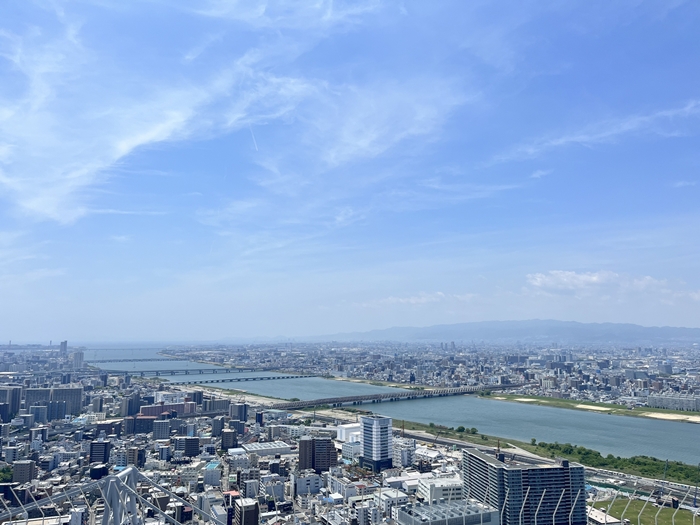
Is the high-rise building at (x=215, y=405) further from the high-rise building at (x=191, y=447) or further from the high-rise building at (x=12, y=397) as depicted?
the high-rise building at (x=191, y=447)

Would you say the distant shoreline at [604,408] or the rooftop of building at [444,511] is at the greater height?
the rooftop of building at [444,511]

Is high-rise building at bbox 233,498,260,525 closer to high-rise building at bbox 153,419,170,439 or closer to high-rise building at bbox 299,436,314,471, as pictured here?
high-rise building at bbox 299,436,314,471

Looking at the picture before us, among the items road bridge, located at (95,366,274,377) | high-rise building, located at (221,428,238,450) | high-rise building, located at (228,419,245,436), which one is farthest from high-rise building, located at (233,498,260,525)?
road bridge, located at (95,366,274,377)

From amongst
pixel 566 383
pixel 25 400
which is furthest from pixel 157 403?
pixel 566 383

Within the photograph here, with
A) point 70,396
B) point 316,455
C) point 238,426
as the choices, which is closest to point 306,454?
point 316,455

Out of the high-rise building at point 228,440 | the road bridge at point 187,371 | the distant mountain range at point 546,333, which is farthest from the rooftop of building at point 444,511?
the distant mountain range at point 546,333

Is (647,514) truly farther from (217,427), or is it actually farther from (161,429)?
(161,429)
